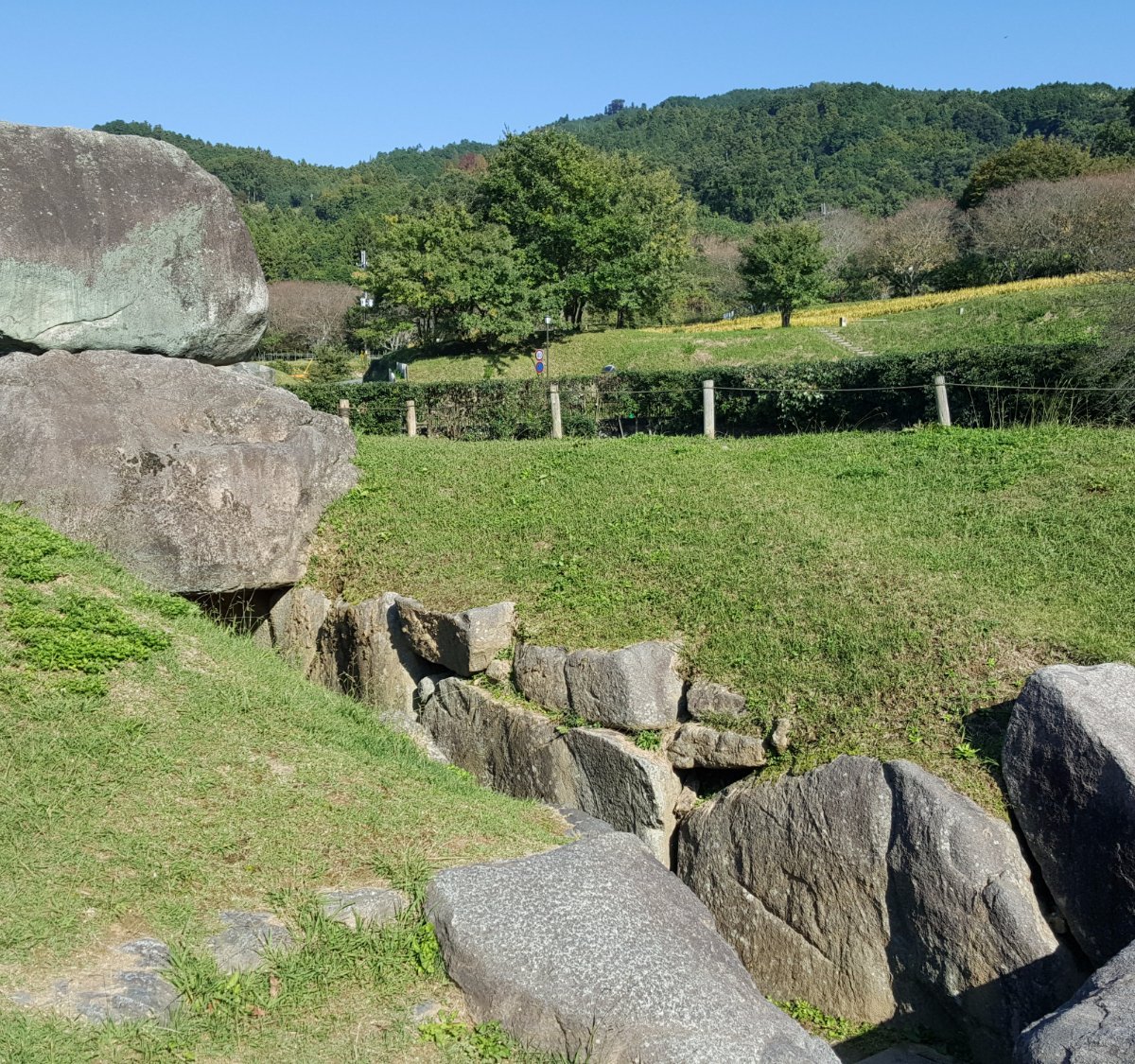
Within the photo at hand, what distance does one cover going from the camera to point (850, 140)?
124 meters


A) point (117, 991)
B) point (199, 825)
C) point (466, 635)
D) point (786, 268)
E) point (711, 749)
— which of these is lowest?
point (711, 749)

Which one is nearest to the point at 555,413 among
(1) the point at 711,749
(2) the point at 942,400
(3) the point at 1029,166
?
(2) the point at 942,400

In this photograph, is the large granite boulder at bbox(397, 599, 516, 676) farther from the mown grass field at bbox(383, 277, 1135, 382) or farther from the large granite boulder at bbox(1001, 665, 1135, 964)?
the mown grass field at bbox(383, 277, 1135, 382)

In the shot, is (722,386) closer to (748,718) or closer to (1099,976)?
(748,718)

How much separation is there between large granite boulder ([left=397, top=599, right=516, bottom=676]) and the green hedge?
9.46 metres

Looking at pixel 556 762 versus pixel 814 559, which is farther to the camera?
pixel 814 559

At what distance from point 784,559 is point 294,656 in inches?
243

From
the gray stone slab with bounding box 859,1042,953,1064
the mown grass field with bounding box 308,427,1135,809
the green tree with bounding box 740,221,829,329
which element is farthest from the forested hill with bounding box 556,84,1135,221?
the gray stone slab with bounding box 859,1042,953,1064

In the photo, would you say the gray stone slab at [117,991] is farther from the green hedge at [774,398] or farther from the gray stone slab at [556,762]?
the green hedge at [774,398]

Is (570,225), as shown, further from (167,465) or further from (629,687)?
(629,687)

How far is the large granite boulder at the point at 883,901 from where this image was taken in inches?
277

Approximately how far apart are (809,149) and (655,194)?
73.6 meters

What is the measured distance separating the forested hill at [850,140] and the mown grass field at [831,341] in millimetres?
51479

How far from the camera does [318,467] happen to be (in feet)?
46.3
